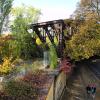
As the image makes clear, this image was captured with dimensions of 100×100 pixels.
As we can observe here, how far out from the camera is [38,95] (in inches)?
732

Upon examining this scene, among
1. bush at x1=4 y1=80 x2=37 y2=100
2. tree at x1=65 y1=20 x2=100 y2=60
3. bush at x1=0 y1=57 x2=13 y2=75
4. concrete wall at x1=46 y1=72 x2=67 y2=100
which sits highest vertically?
tree at x1=65 y1=20 x2=100 y2=60

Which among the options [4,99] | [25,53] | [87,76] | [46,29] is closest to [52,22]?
[46,29]

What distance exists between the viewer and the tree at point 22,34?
3002cm

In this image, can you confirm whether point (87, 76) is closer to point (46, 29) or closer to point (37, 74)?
point (46, 29)

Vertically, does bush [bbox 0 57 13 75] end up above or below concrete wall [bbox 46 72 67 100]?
above

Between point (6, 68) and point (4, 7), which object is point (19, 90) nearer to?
point (6, 68)

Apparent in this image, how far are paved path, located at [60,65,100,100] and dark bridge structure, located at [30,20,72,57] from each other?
10.7ft

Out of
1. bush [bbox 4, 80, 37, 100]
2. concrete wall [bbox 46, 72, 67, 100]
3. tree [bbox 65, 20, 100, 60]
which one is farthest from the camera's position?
tree [bbox 65, 20, 100, 60]

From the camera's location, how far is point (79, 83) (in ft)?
95.1

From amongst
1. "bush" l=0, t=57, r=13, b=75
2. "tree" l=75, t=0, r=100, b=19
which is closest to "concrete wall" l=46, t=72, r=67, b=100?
"bush" l=0, t=57, r=13, b=75

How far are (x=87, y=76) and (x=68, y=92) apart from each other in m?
6.35

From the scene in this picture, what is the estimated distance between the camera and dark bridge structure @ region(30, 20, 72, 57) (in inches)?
1286

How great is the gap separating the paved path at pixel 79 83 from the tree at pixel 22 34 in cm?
556

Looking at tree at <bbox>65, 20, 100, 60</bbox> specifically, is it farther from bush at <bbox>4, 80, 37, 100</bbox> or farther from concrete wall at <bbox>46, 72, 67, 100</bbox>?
bush at <bbox>4, 80, 37, 100</bbox>
